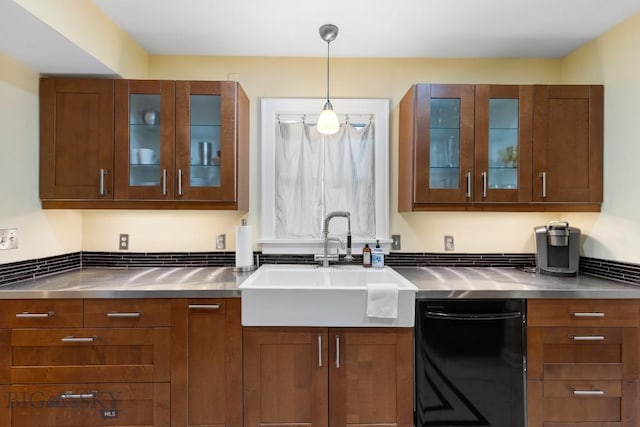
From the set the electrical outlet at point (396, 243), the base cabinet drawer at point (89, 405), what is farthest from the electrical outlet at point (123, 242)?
the electrical outlet at point (396, 243)

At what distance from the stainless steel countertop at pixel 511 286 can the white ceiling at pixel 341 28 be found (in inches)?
61.0

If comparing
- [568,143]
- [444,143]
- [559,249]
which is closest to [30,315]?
[444,143]

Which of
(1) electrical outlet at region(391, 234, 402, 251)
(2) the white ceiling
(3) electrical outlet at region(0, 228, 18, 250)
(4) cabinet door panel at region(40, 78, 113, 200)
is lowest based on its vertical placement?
(1) electrical outlet at region(391, 234, 402, 251)

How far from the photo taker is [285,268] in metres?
2.29

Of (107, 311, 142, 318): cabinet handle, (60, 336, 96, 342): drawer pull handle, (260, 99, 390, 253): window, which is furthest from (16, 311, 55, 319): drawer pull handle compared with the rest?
(260, 99, 390, 253): window

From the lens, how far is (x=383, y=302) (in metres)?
1.67

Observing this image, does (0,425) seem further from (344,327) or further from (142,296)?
(344,327)

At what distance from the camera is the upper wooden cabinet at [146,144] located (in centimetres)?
199

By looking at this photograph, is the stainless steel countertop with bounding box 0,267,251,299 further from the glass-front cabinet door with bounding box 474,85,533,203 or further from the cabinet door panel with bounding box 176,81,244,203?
the glass-front cabinet door with bounding box 474,85,533,203

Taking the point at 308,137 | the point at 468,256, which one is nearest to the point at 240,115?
the point at 308,137

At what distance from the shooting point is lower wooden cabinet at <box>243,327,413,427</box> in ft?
5.63

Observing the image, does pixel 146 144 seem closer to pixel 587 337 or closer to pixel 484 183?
pixel 484 183

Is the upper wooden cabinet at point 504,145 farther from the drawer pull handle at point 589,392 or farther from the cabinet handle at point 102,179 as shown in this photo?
the cabinet handle at point 102,179

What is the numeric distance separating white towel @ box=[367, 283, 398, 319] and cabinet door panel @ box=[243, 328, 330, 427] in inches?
11.0
